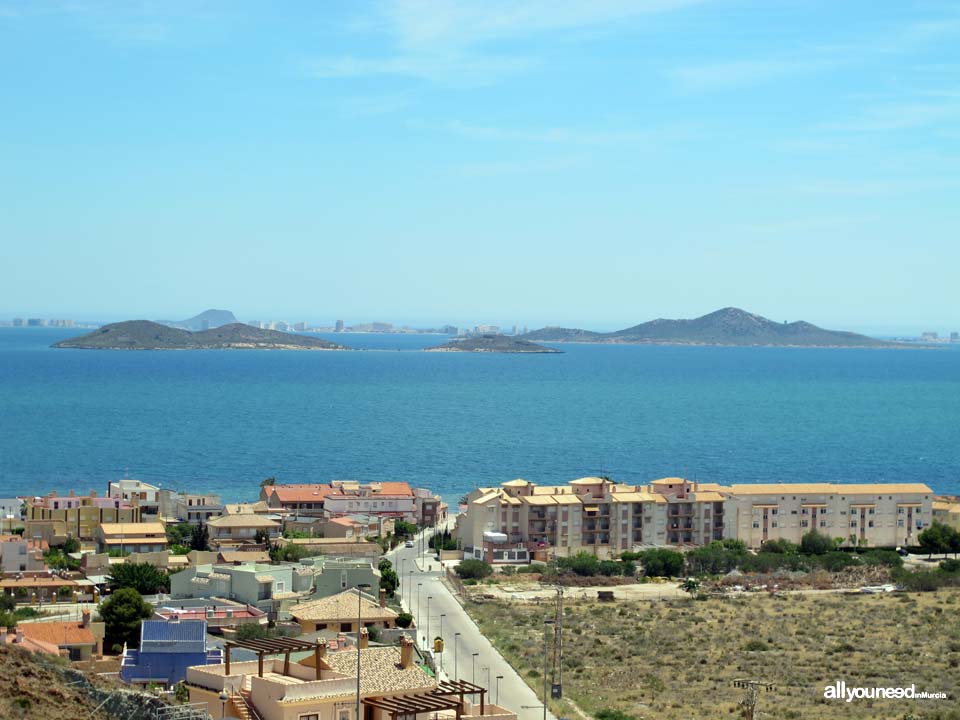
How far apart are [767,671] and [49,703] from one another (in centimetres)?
1971

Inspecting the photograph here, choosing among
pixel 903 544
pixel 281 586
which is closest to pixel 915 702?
pixel 281 586

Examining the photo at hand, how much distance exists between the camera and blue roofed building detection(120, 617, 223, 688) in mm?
24078

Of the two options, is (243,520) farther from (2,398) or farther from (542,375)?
(542,375)

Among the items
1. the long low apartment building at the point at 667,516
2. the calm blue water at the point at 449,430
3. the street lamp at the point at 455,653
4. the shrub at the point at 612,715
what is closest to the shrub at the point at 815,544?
the long low apartment building at the point at 667,516

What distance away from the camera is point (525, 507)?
165 ft

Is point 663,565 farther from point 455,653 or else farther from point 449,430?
point 449,430


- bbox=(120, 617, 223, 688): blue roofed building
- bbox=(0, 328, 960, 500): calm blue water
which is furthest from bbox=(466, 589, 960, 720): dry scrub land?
bbox=(0, 328, 960, 500): calm blue water

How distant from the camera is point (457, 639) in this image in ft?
110

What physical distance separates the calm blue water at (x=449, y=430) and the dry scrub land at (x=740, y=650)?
31230mm

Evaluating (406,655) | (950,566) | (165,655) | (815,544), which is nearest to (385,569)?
(815,544)

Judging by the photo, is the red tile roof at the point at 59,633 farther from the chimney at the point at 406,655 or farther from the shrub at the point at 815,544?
the shrub at the point at 815,544

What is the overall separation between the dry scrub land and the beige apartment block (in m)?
11.4

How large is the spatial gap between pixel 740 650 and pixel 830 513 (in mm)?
22109

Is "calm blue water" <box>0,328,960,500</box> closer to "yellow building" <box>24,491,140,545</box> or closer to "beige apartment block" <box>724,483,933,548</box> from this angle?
"yellow building" <box>24,491,140,545</box>
